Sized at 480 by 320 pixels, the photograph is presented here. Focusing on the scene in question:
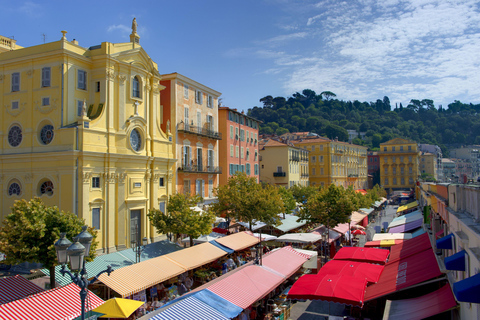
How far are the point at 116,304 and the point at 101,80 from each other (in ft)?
57.0

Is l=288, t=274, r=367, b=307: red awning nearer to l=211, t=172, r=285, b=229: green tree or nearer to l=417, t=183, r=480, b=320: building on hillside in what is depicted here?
l=417, t=183, r=480, b=320: building on hillside

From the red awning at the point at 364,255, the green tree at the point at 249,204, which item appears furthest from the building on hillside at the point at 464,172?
the green tree at the point at 249,204

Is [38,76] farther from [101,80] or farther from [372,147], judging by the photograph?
[372,147]

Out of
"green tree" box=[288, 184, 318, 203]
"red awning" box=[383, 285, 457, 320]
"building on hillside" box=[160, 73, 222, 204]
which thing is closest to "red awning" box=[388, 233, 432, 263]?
"red awning" box=[383, 285, 457, 320]

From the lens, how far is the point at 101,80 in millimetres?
27781

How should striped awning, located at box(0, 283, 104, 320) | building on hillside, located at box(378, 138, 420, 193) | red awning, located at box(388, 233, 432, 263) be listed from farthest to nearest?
building on hillside, located at box(378, 138, 420, 193)
red awning, located at box(388, 233, 432, 263)
striped awning, located at box(0, 283, 104, 320)

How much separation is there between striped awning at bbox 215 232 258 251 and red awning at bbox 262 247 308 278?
11.5 feet

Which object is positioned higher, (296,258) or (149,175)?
(149,175)

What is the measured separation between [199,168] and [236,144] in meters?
10.0

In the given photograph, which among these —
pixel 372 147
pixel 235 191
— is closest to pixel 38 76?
pixel 235 191

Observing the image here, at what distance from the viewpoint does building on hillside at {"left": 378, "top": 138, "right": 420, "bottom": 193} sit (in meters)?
106

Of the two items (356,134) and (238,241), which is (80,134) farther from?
(356,134)

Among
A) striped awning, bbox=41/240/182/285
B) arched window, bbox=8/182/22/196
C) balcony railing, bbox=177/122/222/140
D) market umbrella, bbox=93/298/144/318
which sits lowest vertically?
market umbrella, bbox=93/298/144/318

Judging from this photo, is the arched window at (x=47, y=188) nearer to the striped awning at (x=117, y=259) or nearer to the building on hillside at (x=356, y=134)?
the striped awning at (x=117, y=259)
